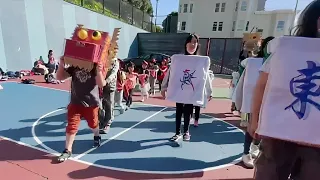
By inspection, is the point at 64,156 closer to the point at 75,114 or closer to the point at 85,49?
the point at 75,114

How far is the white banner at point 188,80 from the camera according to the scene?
3.88 metres

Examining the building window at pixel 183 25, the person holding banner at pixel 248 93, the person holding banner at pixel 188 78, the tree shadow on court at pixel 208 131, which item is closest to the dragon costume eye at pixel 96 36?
the person holding banner at pixel 188 78

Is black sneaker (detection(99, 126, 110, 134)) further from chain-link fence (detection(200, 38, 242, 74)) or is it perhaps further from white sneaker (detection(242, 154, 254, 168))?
chain-link fence (detection(200, 38, 242, 74))

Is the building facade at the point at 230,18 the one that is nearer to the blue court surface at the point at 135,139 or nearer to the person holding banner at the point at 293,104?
the blue court surface at the point at 135,139

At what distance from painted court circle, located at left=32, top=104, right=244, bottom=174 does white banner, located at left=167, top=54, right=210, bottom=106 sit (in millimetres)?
858

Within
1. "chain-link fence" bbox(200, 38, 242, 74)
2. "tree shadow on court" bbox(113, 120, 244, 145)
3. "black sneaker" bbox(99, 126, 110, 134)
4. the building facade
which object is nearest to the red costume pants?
"black sneaker" bbox(99, 126, 110, 134)

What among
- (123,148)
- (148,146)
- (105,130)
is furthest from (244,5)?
(123,148)

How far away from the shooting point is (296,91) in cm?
147

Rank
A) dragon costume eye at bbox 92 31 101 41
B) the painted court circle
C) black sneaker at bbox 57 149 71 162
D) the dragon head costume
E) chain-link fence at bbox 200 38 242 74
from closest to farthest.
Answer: the dragon head costume < dragon costume eye at bbox 92 31 101 41 < black sneaker at bbox 57 149 71 162 < the painted court circle < chain-link fence at bbox 200 38 242 74

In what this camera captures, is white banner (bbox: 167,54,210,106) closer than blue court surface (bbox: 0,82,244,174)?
No

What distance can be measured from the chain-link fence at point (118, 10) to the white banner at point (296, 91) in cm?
1696

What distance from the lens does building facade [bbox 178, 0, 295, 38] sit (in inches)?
1240

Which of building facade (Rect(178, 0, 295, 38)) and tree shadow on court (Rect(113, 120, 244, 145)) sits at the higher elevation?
building facade (Rect(178, 0, 295, 38))

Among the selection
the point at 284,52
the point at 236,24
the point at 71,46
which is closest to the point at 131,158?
the point at 71,46
